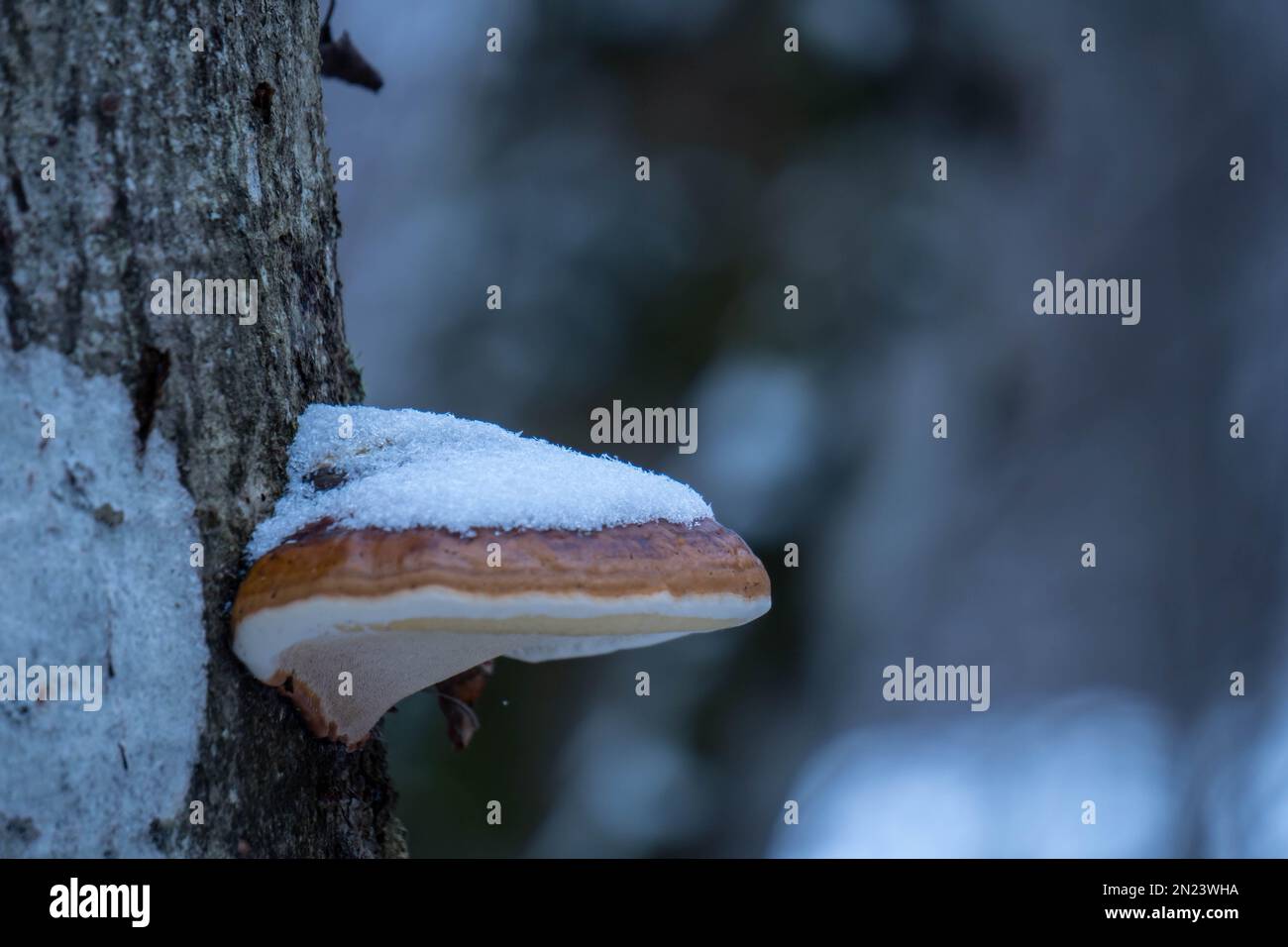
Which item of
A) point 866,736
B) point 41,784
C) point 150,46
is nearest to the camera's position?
point 41,784

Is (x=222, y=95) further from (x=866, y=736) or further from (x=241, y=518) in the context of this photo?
(x=866, y=736)

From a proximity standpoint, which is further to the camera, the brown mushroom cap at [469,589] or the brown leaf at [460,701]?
the brown leaf at [460,701]

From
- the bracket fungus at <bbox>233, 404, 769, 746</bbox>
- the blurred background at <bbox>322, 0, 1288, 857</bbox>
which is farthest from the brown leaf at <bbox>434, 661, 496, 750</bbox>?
the blurred background at <bbox>322, 0, 1288, 857</bbox>

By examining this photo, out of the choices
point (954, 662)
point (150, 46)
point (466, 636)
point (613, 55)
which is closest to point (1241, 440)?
point (954, 662)

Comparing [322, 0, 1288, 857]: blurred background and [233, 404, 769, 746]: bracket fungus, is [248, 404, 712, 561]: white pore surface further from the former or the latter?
[322, 0, 1288, 857]: blurred background

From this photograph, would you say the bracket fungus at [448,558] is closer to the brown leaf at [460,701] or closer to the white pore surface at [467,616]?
the white pore surface at [467,616]

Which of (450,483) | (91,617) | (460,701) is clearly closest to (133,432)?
(91,617)

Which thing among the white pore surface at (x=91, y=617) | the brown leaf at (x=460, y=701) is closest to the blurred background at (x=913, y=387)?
the brown leaf at (x=460, y=701)
